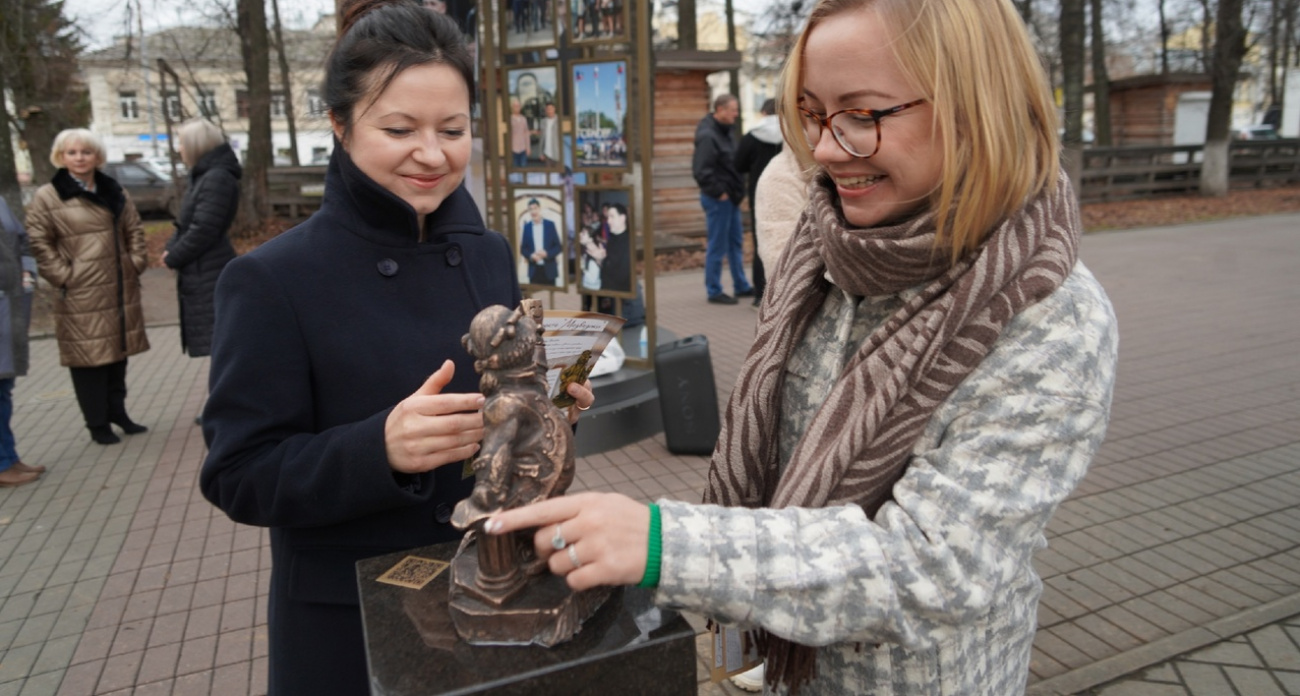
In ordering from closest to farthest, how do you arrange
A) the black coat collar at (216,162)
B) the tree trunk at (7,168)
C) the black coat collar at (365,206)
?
the black coat collar at (365,206)
the black coat collar at (216,162)
the tree trunk at (7,168)

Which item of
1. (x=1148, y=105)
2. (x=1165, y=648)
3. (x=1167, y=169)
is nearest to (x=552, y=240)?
(x=1165, y=648)

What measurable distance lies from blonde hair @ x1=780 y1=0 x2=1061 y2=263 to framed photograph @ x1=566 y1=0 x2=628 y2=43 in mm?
4399

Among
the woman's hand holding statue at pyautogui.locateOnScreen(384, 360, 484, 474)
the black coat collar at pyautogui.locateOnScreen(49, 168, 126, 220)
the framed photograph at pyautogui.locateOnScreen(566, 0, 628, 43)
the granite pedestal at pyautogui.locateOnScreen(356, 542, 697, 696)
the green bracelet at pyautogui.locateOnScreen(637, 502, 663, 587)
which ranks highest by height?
the framed photograph at pyautogui.locateOnScreen(566, 0, 628, 43)

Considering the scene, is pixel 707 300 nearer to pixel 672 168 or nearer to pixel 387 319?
pixel 672 168

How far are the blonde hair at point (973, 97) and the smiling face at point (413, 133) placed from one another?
0.74 meters

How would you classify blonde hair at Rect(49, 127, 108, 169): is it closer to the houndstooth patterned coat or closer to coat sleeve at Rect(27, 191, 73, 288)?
coat sleeve at Rect(27, 191, 73, 288)

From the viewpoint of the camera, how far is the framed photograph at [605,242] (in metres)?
5.77

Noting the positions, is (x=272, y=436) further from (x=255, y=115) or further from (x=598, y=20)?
(x=255, y=115)

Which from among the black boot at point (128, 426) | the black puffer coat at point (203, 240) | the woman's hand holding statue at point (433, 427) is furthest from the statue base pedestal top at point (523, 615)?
the black boot at point (128, 426)

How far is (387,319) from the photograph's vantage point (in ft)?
5.49

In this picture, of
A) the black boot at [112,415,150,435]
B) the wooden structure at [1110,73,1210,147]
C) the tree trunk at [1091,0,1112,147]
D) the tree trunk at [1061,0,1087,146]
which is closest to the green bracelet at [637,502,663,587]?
the black boot at [112,415,150,435]

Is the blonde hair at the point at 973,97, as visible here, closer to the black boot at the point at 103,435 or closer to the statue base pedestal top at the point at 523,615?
the statue base pedestal top at the point at 523,615

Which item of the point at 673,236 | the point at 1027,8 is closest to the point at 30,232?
the point at 673,236

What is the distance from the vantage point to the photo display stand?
549cm
